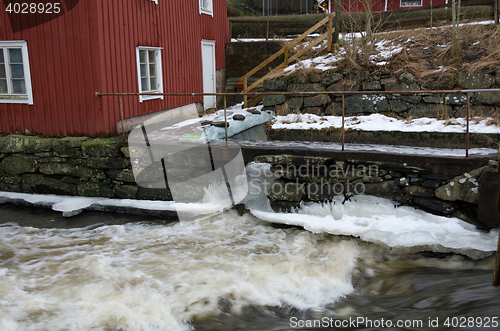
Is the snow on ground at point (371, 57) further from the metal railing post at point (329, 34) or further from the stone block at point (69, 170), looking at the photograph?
the stone block at point (69, 170)

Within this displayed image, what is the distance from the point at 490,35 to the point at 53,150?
1043cm

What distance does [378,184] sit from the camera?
6.27 meters

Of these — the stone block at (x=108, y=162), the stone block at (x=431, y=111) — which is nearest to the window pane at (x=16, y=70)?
the stone block at (x=108, y=162)

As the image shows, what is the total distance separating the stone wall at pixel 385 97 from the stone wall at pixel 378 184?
8.81ft

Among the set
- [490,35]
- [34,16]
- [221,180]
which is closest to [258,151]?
[221,180]

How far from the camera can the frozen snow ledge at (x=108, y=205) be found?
23.7ft

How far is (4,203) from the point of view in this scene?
8.06 metres

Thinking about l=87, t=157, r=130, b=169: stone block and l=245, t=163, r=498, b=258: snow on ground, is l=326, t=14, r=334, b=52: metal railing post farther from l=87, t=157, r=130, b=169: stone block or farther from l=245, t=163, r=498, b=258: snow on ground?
l=87, t=157, r=130, b=169: stone block

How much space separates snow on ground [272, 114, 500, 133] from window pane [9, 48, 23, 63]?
5588 millimetres

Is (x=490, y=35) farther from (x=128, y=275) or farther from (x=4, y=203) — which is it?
(x=4, y=203)

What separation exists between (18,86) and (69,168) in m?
2.20

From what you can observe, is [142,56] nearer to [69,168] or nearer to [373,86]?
[69,168]

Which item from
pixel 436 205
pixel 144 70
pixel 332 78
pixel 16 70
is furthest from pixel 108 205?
pixel 332 78

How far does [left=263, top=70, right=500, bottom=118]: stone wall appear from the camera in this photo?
861cm
